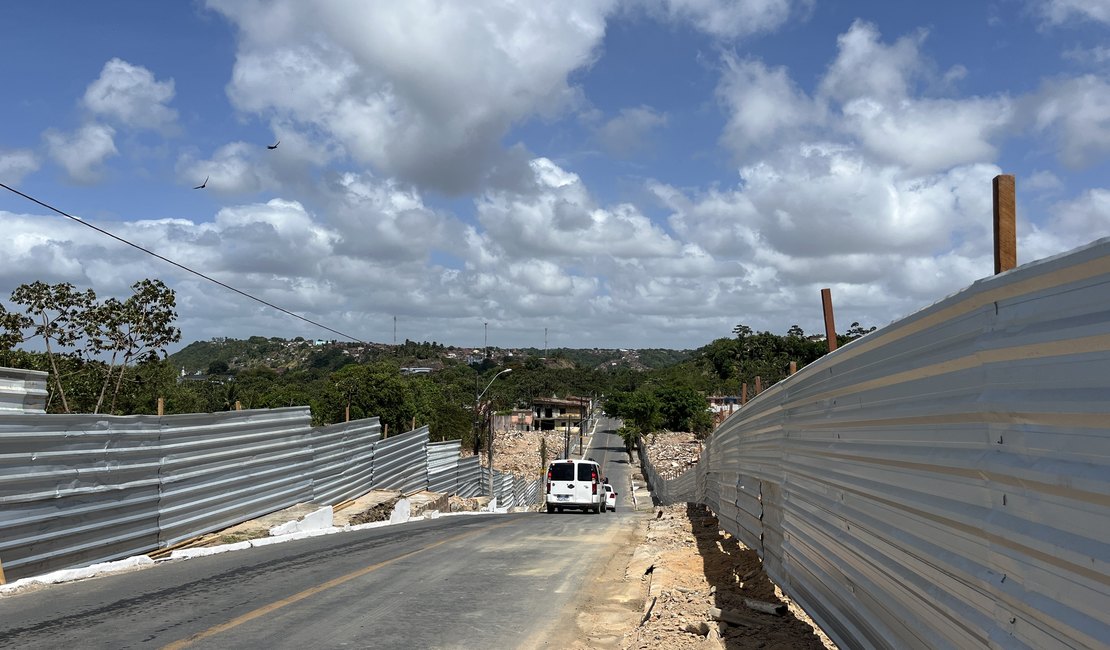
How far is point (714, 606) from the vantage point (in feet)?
28.0

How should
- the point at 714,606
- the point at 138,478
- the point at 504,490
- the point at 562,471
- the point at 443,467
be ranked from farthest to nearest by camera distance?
the point at 504,490, the point at 443,467, the point at 562,471, the point at 138,478, the point at 714,606

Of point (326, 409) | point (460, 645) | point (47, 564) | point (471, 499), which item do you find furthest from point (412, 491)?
point (326, 409)

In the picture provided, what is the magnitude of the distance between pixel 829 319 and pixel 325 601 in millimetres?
5954

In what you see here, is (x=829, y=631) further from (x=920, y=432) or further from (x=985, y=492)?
(x=985, y=492)

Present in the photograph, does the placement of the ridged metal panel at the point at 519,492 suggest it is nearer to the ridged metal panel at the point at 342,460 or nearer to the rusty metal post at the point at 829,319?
the ridged metal panel at the point at 342,460

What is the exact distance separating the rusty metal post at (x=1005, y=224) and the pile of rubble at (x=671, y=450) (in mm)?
62218

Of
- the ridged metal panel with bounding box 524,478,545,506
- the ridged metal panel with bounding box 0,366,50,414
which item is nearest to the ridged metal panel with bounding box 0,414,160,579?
the ridged metal panel with bounding box 0,366,50,414

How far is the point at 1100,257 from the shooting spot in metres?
2.83

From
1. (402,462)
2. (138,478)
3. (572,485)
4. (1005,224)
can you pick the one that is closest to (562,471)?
(572,485)

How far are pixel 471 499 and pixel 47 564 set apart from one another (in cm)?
3318

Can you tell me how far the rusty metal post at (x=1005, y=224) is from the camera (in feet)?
13.9

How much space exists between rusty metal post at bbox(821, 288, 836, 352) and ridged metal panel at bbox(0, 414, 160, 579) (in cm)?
953

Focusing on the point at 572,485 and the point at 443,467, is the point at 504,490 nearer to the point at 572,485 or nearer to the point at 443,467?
the point at 443,467

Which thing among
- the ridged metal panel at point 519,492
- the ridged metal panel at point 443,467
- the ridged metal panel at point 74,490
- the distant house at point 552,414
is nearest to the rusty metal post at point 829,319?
the ridged metal panel at point 74,490
